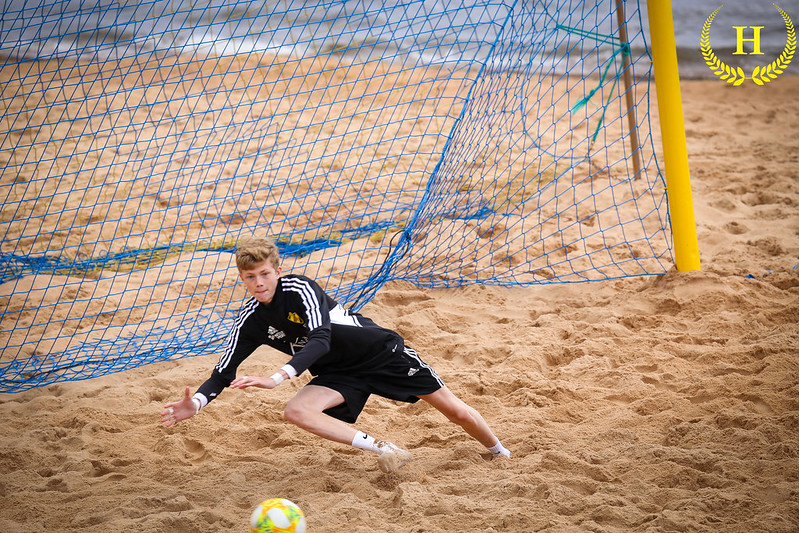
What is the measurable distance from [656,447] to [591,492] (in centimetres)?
42

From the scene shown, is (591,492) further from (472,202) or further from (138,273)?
(138,273)

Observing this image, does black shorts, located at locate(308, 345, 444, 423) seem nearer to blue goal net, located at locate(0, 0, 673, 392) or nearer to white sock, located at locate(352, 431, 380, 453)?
white sock, located at locate(352, 431, 380, 453)

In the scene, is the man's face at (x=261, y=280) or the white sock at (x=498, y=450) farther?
the white sock at (x=498, y=450)

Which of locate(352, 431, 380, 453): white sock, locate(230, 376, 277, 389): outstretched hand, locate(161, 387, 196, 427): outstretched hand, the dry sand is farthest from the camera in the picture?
locate(352, 431, 380, 453): white sock

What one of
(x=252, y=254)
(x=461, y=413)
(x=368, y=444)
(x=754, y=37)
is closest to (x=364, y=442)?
(x=368, y=444)

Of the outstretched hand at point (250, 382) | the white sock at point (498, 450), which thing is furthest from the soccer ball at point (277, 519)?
the white sock at point (498, 450)

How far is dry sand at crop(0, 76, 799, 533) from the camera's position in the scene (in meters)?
2.93

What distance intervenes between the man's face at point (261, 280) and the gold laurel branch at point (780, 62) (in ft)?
26.0

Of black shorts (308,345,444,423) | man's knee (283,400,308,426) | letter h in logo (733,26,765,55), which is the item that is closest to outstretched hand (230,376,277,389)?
man's knee (283,400,308,426)

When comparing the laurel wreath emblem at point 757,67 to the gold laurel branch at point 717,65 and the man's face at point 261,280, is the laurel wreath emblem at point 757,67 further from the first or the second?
the man's face at point 261,280

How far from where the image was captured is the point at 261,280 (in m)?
3.15

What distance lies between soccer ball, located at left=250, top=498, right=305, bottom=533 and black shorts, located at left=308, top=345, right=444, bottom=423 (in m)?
0.72

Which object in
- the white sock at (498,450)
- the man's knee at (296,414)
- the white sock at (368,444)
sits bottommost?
the white sock at (498,450)

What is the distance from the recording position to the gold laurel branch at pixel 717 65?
30.8ft
